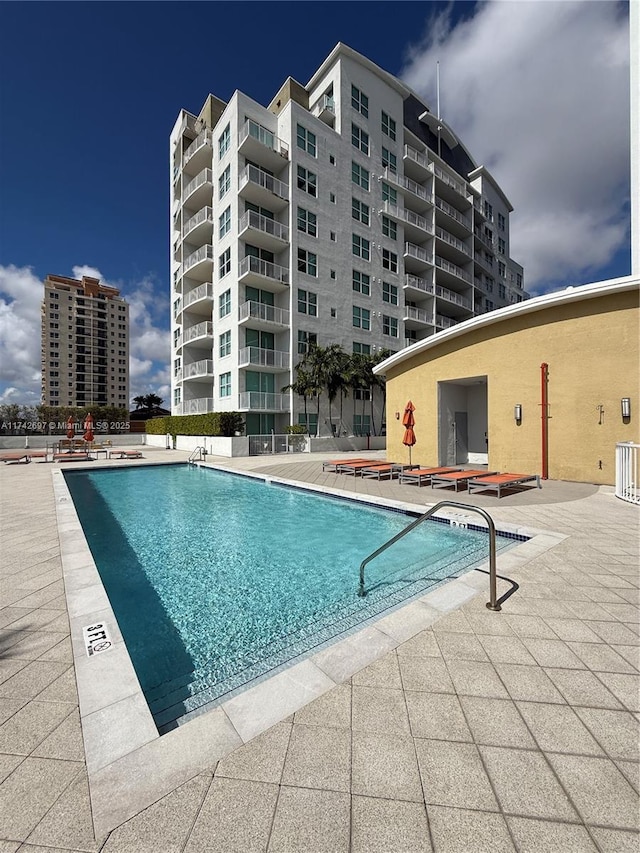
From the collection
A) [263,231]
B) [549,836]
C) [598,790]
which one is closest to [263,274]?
[263,231]

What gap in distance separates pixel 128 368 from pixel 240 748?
4393 inches

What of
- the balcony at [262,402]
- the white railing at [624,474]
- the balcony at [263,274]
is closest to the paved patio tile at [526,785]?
the white railing at [624,474]

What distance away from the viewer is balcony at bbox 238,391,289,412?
24547 mm

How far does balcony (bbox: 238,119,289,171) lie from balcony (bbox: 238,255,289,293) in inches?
289

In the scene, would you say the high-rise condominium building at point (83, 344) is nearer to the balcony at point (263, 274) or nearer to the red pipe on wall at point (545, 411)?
the balcony at point (263, 274)

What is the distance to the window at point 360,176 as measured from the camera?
30.0 meters

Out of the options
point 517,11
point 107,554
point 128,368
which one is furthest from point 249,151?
point 128,368

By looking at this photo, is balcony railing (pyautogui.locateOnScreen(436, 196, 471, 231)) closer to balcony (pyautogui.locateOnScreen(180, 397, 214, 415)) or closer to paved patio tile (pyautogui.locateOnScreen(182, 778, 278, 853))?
balcony (pyautogui.locateOnScreen(180, 397, 214, 415))

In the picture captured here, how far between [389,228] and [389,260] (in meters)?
2.92

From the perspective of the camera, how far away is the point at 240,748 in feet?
6.75

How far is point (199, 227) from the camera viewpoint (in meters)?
28.9

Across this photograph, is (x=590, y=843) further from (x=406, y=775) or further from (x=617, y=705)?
(x=617, y=705)

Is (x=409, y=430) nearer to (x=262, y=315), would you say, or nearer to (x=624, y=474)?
(x=624, y=474)

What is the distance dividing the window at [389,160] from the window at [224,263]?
17.5 metres
